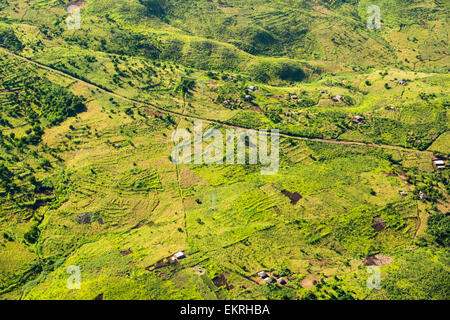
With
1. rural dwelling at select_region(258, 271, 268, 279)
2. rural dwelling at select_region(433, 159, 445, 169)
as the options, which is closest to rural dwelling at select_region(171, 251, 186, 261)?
rural dwelling at select_region(258, 271, 268, 279)

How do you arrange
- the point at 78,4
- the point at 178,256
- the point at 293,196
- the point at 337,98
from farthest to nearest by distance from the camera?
1. the point at 78,4
2. the point at 337,98
3. the point at 293,196
4. the point at 178,256

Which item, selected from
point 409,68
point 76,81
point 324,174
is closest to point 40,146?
point 76,81

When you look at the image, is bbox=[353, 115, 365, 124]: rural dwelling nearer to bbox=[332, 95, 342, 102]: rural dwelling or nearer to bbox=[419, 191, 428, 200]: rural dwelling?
bbox=[332, 95, 342, 102]: rural dwelling

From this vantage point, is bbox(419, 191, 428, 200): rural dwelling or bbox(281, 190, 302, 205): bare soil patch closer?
bbox(419, 191, 428, 200): rural dwelling

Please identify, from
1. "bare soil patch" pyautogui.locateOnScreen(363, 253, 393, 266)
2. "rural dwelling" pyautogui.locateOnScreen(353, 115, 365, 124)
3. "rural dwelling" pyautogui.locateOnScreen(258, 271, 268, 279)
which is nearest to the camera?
"rural dwelling" pyautogui.locateOnScreen(258, 271, 268, 279)

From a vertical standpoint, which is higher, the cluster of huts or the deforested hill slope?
the deforested hill slope

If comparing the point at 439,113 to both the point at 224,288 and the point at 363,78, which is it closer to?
the point at 363,78

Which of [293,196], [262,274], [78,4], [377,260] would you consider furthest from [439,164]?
[78,4]

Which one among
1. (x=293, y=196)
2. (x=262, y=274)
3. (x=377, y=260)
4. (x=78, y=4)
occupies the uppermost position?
(x=78, y=4)

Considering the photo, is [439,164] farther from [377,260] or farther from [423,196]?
[377,260]
